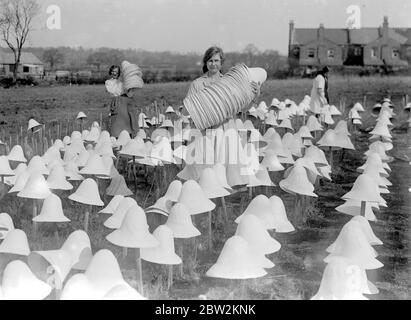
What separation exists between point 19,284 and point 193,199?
4.59ft

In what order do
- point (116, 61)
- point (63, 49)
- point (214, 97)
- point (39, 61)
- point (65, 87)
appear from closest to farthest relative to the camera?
point (214, 97)
point (63, 49)
point (39, 61)
point (116, 61)
point (65, 87)

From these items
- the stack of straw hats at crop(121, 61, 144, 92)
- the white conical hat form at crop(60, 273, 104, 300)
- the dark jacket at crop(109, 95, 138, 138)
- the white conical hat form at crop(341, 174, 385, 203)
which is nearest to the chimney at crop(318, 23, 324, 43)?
the stack of straw hats at crop(121, 61, 144, 92)

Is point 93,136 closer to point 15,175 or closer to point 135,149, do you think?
point 135,149

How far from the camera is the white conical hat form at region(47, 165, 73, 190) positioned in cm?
441

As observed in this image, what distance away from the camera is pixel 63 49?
629cm

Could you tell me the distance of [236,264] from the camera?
9.61ft

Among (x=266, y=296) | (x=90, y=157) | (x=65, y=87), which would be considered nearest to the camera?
(x=266, y=296)

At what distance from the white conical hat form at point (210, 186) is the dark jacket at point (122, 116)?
3551mm

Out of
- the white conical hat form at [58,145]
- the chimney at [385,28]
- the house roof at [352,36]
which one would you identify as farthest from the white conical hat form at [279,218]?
the house roof at [352,36]

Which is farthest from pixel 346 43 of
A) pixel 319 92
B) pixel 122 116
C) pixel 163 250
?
pixel 163 250
